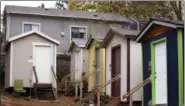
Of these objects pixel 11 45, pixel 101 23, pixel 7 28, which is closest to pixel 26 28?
pixel 7 28

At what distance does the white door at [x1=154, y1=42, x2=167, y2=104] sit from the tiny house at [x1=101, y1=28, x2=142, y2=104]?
9.34 ft

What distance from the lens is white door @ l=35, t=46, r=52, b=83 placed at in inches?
794

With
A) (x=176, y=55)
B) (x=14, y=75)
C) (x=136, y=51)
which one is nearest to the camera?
(x=176, y=55)

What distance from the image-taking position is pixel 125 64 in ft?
50.7

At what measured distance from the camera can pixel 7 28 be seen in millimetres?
28281

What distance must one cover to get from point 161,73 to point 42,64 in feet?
31.5

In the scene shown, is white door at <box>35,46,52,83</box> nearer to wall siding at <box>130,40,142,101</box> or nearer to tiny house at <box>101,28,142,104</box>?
tiny house at <box>101,28,142,104</box>

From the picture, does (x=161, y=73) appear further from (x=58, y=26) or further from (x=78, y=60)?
(x=58, y=26)

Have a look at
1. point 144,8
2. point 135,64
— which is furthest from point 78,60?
point 135,64

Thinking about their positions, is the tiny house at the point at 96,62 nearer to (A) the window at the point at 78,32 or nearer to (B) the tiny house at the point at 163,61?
(B) the tiny house at the point at 163,61

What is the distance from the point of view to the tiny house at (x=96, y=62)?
18.3 metres

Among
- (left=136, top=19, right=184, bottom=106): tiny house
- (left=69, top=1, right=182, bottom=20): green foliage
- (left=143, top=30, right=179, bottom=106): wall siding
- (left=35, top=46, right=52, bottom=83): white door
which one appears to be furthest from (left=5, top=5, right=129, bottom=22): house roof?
(left=143, top=30, right=179, bottom=106): wall siding

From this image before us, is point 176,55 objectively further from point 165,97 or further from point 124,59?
point 124,59

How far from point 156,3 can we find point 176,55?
1312cm
